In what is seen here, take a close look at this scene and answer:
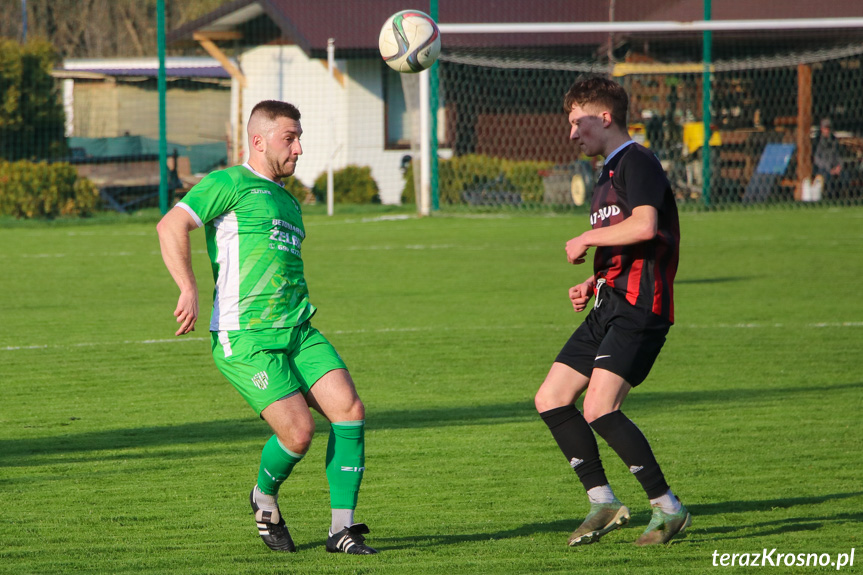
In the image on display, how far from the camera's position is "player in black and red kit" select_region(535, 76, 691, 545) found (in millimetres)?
4559

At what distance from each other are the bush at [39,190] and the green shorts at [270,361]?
17.5 meters

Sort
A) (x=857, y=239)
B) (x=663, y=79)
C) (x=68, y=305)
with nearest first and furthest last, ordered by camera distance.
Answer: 1. (x=68, y=305)
2. (x=857, y=239)
3. (x=663, y=79)

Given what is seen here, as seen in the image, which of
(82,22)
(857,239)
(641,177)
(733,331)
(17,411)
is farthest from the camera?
(82,22)

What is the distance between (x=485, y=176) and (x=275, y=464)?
62.8 feet

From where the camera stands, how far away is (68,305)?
39.1ft

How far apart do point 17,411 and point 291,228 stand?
3.44 meters

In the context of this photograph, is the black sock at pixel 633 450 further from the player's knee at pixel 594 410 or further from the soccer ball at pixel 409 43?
the soccer ball at pixel 409 43

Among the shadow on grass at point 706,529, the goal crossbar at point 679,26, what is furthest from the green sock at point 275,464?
the goal crossbar at point 679,26

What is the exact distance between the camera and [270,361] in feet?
14.8

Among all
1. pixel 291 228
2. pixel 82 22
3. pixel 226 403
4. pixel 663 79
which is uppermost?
pixel 82 22

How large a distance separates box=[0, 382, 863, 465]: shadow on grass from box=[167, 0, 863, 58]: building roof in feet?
63.1

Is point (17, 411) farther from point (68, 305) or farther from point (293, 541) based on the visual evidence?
point (68, 305)

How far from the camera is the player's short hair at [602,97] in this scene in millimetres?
4688

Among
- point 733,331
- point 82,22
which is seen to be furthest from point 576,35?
point 82,22
